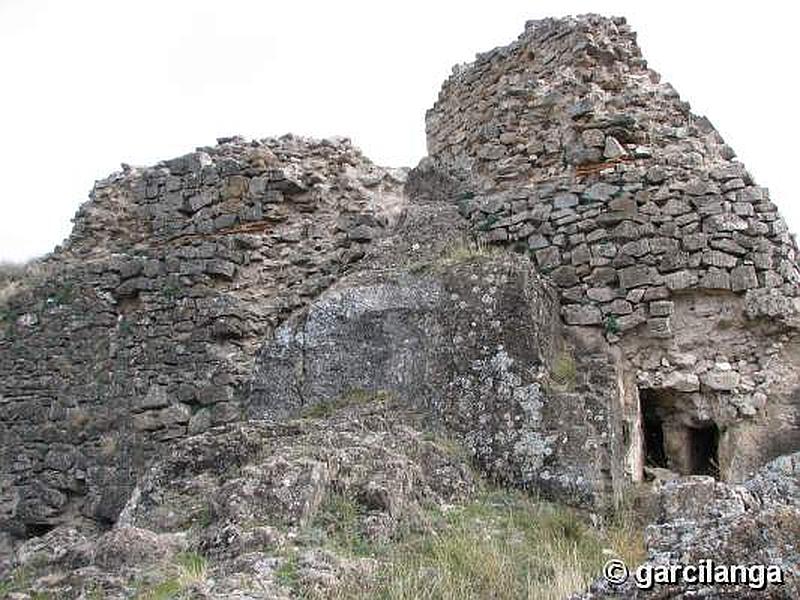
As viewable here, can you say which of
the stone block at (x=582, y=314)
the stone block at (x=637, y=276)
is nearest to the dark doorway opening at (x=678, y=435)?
the stone block at (x=582, y=314)

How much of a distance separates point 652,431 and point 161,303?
4.74 metres

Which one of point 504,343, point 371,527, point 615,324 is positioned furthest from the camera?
point 615,324

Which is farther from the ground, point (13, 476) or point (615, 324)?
point (615, 324)

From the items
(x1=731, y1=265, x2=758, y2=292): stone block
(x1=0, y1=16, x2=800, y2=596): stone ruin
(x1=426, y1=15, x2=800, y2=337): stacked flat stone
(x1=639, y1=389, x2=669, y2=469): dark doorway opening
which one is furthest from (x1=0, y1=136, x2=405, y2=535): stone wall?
(x1=731, y1=265, x2=758, y2=292): stone block

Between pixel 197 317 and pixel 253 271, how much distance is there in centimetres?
71

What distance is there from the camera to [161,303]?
8.95 metres

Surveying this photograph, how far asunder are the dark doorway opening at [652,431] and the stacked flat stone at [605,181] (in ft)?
1.72

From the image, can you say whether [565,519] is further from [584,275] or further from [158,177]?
[158,177]

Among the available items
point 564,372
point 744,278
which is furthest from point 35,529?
point 744,278

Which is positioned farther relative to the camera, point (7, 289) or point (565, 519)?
point (7, 289)

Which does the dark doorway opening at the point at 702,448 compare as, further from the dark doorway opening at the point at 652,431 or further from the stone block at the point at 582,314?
the stone block at the point at 582,314

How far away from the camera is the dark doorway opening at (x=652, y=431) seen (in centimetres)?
719

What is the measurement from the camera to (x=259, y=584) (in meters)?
4.30

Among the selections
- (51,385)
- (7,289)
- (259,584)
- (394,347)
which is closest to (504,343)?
(394,347)
